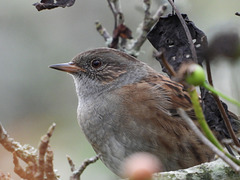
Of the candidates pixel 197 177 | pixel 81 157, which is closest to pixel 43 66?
pixel 81 157

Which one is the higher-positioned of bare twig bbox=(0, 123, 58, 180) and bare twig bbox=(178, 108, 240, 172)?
bare twig bbox=(0, 123, 58, 180)

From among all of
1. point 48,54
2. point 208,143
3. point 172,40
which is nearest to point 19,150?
point 208,143

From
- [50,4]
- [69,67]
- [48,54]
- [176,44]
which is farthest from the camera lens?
[48,54]

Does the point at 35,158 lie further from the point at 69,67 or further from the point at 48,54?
the point at 48,54

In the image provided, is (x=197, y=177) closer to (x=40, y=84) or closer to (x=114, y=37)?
(x=114, y=37)

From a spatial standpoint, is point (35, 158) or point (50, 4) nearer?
point (35, 158)

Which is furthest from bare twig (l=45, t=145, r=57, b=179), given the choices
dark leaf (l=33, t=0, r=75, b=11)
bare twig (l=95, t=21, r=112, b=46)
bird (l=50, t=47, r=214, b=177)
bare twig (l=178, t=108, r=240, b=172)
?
bare twig (l=95, t=21, r=112, b=46)

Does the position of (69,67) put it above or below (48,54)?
below

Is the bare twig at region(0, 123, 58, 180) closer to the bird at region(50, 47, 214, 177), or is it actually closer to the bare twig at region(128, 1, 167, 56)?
the bird at region(50, 47, 214, 177)
